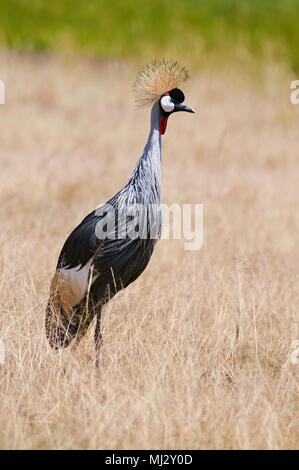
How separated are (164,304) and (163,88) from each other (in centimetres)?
111

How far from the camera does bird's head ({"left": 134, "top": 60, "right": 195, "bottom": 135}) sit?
3461 mm

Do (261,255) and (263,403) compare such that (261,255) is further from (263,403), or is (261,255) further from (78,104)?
(78,104)

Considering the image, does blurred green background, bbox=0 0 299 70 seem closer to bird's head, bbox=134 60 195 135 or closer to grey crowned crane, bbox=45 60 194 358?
bird's head, bbox=134 60 195 135

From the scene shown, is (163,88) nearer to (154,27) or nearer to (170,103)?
(170,103)

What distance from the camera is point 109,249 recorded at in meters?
3.24

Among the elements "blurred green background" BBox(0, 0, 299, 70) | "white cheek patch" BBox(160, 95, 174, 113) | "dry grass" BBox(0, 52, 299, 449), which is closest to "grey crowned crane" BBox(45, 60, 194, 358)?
"white cheek patch" BBox(160, 95, 174, 113)

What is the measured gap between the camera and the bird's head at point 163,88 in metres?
3.46

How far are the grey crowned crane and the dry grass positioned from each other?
13cm

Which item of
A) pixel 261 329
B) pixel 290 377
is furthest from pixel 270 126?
pixel 290 377

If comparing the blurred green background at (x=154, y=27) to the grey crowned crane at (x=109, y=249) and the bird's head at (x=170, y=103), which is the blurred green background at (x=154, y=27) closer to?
the bird's head at (x=170, y=103)

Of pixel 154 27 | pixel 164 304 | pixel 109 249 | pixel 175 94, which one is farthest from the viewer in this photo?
pixel 154 27

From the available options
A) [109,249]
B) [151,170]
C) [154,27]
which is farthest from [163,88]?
[154,27]

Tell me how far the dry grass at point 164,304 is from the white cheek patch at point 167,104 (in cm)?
96

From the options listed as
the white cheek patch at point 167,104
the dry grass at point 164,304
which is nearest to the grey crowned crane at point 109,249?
the white cheek patch at point 167,104
